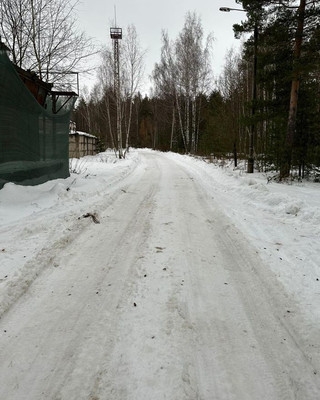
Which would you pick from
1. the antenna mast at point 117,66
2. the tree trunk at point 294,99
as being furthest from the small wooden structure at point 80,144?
the tree trunk at point 294,99

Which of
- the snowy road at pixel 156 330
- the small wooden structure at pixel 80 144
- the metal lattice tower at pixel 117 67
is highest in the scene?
the metal lattice tower at pixel 117 67

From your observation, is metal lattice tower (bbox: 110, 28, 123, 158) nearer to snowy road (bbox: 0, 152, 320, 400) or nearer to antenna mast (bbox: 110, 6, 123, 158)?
antenna mast (bbox: 110, 6, 123, 158)

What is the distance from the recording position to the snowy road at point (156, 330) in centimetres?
190

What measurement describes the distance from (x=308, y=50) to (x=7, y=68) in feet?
30.2

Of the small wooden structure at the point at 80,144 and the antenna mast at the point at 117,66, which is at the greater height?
the antenna mast at the point at 117,66

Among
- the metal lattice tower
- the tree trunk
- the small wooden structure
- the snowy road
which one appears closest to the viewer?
the snowy road

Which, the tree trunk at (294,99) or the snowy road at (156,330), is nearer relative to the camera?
the snowy road at (156,330)

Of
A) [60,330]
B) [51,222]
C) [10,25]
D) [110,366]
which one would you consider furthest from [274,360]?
[10,25]

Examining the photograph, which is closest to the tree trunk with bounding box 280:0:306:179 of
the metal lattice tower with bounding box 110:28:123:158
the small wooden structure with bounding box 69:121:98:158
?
the metal lattice tower with bounding box 110:28:123:158

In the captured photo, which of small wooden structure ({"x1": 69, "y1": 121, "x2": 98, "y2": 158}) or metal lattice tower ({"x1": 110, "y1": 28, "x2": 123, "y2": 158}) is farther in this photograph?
small wooden structure ({"x1": 69, "y1": 121, "x2": 98, "y2": 158})

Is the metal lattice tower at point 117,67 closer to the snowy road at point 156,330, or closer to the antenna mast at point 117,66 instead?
the antenna mast at point 117,66

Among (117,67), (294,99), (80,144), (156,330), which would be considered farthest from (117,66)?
(156,330)

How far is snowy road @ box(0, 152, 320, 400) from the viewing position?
1896mm

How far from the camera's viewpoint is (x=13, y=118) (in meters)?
6.54
